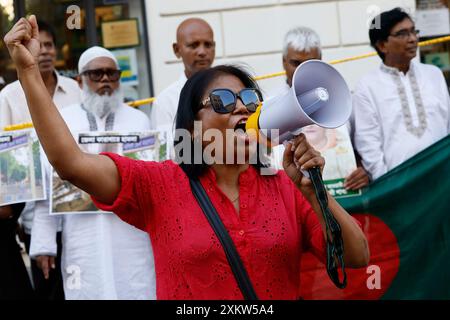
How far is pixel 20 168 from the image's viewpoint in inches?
192

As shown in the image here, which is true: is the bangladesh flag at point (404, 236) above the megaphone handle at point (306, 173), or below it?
below

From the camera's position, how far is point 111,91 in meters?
5.27

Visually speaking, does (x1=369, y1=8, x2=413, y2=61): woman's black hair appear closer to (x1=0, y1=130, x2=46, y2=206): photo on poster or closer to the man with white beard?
the man with white beard

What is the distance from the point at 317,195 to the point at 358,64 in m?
5.56

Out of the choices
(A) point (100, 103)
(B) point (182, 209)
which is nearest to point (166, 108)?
(A) point (100, 103)

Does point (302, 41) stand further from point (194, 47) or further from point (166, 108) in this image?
point (166, 108)

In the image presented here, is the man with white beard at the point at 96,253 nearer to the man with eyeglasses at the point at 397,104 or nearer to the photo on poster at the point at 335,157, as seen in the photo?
the photo on poster at the point at 335,157

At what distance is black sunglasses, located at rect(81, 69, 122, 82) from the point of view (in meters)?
5.32

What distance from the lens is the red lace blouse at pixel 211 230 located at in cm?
300

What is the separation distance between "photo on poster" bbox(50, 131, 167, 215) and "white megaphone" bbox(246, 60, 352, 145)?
1.91 m

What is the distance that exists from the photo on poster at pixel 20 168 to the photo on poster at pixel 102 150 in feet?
0.46

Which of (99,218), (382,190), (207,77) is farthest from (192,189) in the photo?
(382,190)

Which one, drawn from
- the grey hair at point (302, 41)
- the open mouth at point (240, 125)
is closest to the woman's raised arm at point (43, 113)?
the open mouth at point (240, 125)
